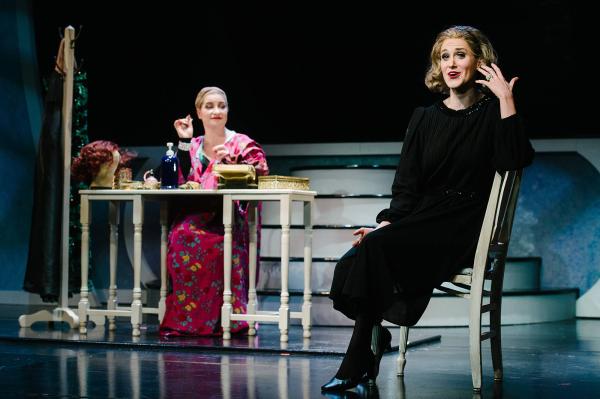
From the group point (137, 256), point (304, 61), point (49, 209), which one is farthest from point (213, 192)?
point (304, 61)

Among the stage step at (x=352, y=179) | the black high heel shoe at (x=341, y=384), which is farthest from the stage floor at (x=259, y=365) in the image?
the stage step at (x=352, y=179)

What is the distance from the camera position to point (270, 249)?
21.5 ft

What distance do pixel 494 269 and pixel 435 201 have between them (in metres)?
0.36

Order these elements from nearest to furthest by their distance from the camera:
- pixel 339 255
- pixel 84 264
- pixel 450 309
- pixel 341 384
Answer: pixel 341 384 < pixel 84 264 < pixel 450 309 < pixel 339 255

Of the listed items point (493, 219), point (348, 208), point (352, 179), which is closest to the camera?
point (493, 219)

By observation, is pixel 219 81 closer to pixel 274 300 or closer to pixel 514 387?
pixel 274 300

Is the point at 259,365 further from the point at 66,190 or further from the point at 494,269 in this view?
the point at 66,190

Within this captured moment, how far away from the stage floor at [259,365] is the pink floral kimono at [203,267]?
0.65ft

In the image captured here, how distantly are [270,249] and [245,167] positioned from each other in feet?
5.46

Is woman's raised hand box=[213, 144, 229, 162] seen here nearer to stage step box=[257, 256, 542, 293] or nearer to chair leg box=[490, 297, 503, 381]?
stage step box=[257, 256, 542, 293]

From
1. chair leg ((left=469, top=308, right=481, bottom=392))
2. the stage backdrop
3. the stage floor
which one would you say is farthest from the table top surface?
the stage backdrop

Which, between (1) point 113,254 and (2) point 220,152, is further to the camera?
(1) point 113,254

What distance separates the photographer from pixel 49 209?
17.9ft

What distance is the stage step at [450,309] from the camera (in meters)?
5.79
